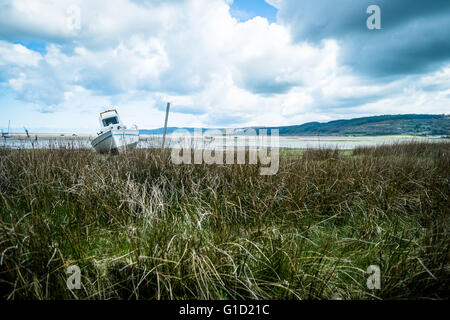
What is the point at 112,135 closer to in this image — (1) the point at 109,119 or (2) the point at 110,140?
(2) the point at 110,140

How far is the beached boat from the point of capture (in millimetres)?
12755

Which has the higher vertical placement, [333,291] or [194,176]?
[194,176]

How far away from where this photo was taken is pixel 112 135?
12766mm

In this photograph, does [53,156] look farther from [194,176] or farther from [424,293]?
[424,293]

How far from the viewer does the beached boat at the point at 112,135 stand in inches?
502

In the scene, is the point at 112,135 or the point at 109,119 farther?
the point at 109,119

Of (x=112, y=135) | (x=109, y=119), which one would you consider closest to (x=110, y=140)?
(x=112, y=135)

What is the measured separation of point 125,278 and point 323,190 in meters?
3.10

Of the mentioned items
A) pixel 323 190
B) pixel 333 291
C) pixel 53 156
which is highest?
pixel 53 156
